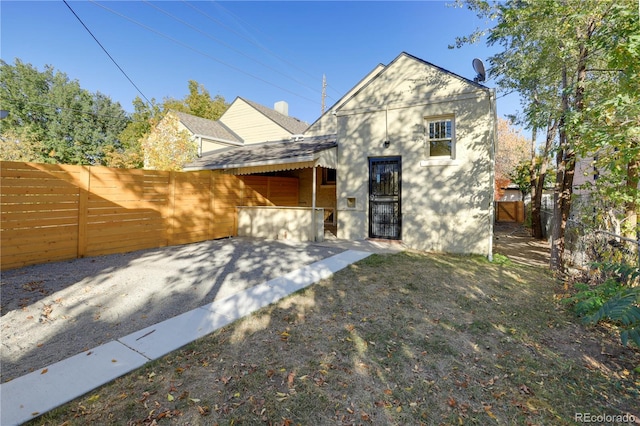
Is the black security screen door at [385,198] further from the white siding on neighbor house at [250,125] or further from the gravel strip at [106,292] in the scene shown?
the white siding on neighbor house at [250,125]

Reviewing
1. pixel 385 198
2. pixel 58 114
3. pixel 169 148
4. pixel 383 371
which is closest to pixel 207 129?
pixel 169 148

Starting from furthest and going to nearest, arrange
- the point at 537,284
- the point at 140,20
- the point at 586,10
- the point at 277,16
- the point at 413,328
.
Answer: the point at 277,16 < the point at 140,20 < the point at 537,284 < the point at 586,10 < the point at 413,328

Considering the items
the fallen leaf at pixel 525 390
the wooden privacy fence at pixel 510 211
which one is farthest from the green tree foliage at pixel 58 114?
the wooden privacy fence at pixel 510 211

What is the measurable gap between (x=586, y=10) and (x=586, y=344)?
5860 millimetres

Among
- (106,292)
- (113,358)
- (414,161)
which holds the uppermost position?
(414,161)

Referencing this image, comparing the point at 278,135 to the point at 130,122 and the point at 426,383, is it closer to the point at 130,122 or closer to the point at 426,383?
the point at 426,383

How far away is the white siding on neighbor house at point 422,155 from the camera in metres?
8.20

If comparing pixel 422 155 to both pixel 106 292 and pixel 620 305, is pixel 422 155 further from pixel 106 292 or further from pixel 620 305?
pixel 106 292

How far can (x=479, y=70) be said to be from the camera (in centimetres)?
851

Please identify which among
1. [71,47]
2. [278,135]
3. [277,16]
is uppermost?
[277,16]

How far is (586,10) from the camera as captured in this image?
5.12 m

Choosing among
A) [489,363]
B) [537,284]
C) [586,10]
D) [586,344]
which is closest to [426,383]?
[489,363]

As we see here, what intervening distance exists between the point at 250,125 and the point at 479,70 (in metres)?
16.7

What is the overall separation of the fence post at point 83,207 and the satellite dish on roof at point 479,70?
11178mm
